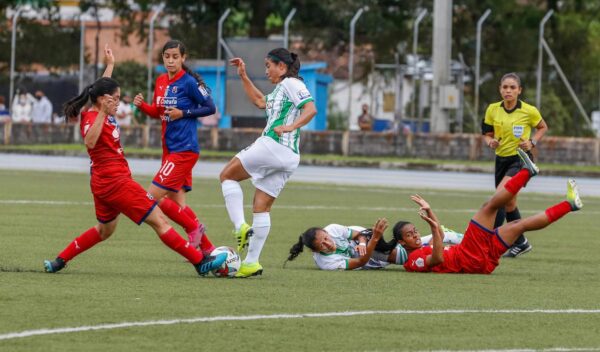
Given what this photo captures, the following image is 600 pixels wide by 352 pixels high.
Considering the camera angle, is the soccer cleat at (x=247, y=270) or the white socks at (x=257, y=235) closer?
the soccer cleat at (x=247, y=270)

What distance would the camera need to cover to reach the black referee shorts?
50.7ft

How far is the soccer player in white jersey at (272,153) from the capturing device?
11812 mm

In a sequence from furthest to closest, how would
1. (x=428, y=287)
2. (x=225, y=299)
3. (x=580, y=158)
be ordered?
(x=580, y=158) < (x=428, y=287) < (x=225, y=299)

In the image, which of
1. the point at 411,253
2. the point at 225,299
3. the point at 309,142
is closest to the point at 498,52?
the point at 309,142

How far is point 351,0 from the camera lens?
48000 millimetres

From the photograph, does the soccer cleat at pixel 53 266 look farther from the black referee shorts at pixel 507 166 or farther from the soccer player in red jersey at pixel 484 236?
the black referee shorts at pixel 507 166

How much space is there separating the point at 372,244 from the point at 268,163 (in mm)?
1238

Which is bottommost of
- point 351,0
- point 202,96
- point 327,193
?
point 327,193

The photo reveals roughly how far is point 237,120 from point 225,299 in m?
33.0

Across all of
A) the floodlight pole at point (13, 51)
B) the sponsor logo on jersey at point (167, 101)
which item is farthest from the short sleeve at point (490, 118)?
the floodlight pole at point (13, 51)

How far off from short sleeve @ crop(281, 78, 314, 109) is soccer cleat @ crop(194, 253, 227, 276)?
136 centimetres

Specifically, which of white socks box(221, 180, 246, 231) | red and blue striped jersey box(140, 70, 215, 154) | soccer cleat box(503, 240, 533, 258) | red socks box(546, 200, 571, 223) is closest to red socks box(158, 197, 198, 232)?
red and blue striped jersey box(140, 70, 215, 154)

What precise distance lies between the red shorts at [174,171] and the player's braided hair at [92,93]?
70.2 inches

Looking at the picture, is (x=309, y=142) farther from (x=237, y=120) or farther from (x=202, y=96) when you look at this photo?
(x=202, y=96)
